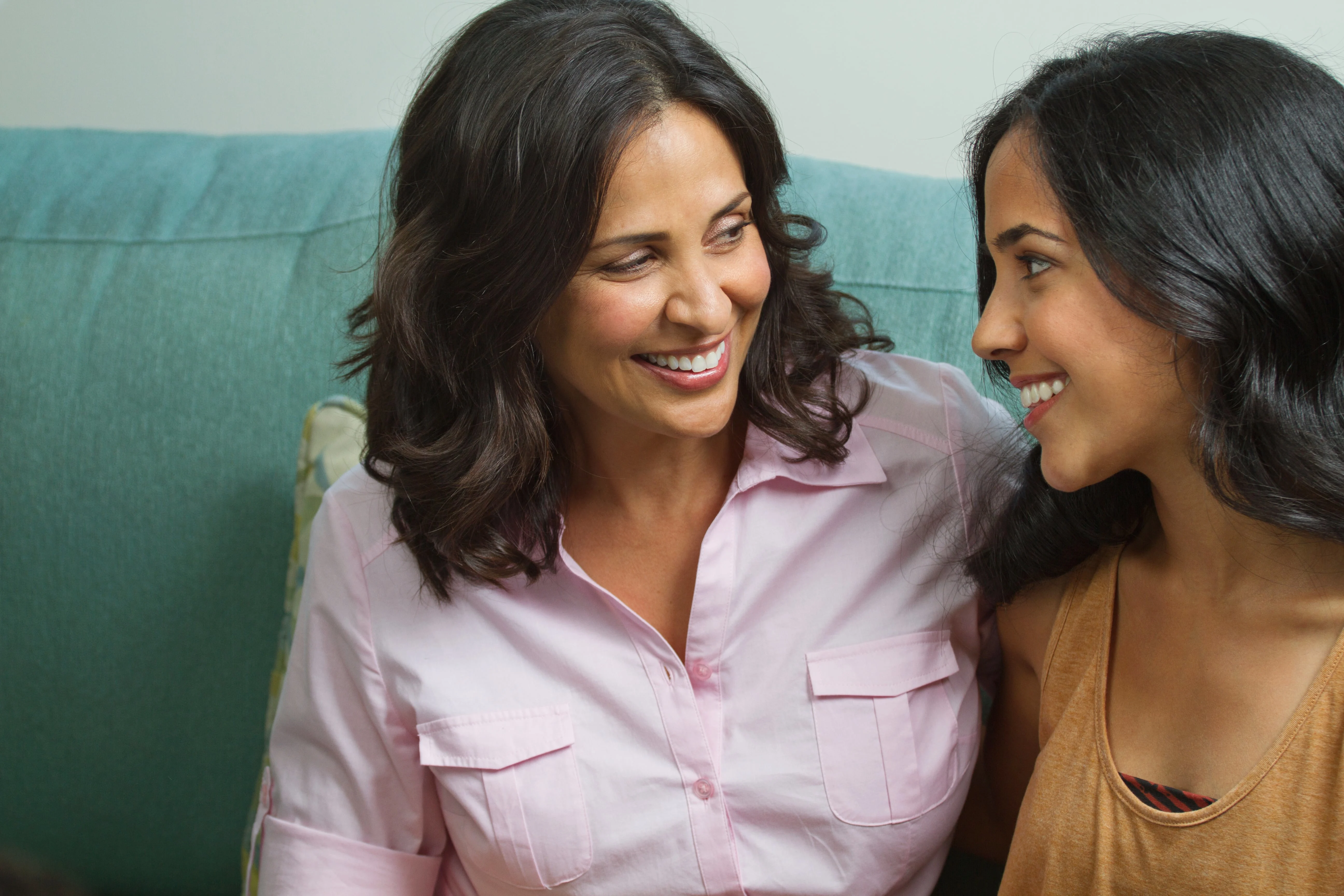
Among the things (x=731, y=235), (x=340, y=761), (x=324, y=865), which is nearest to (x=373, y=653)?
(x=340, y=761)

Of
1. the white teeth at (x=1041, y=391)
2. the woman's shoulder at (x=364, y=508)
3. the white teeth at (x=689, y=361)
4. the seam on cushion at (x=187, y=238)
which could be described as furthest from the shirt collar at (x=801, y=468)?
the seam on cushion at (x=187, y=238)

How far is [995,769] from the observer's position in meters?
1.43

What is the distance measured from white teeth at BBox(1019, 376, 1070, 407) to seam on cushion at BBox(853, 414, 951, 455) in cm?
24

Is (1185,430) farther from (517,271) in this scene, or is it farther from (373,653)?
(373,653)

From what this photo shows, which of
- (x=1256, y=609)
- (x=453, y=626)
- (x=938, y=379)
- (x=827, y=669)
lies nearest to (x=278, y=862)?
(x=453, y=626)

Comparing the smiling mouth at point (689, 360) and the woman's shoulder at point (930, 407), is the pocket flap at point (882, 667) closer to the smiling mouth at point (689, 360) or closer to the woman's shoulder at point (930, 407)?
the woman's shoulder at point (930, 407)

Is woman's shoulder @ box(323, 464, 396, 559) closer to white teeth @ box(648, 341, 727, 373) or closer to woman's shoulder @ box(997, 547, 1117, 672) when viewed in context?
white teeth @ box(648, 341, 727, 373)

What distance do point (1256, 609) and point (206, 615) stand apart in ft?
4.28

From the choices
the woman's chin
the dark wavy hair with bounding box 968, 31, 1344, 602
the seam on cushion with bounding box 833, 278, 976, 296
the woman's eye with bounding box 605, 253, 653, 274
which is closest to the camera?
the dark wavy hair with bounding box 968, 31, 1344, 602

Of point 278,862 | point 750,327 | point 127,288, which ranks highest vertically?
point 750,327

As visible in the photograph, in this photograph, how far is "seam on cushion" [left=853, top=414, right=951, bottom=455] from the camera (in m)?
1.31

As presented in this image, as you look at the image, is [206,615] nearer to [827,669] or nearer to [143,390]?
[143,390]

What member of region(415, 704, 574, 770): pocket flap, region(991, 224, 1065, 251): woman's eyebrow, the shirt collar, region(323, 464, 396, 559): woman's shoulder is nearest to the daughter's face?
region(991, 224, 1065, 251): woman's eyebrow

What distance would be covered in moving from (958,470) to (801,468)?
0.17 meters
